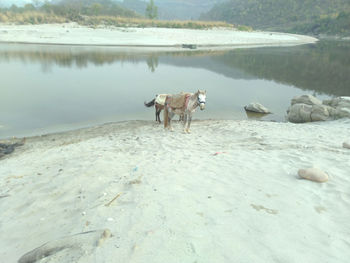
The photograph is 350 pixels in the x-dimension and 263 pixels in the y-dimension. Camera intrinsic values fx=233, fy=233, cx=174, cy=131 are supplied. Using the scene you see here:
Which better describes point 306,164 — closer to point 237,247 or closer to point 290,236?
point 290,236

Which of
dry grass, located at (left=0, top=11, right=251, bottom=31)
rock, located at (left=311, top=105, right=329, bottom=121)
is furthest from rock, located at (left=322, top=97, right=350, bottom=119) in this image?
dry grass, located at (left=0, top=11, right=251, bottom=31)

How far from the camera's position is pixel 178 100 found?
8.09 m

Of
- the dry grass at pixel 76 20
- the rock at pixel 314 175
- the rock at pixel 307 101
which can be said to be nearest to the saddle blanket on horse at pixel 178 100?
the rock at pixel 314 175

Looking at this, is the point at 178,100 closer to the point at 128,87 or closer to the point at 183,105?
the point at 183,105

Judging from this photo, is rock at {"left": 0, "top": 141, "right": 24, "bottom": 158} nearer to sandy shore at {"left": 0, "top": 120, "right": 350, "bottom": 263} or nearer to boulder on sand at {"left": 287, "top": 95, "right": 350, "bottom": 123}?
sandy shore at {"left": 0, "top": 120, "right": 350, "bottom": 263}

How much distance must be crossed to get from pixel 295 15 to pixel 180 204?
443ft

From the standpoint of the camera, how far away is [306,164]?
14.9 ft

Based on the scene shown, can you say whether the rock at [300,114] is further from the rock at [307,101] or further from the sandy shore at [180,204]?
the sandy shore at [180,204]

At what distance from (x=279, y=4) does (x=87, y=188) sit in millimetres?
143802

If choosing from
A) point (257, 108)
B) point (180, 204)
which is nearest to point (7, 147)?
point (180, 204)

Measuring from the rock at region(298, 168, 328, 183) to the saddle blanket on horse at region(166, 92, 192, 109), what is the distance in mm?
4692

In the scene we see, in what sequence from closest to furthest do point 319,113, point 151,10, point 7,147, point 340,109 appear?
point 7,147
point 340,109
point 319,113
point 151,10

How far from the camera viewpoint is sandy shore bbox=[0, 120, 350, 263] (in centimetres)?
238

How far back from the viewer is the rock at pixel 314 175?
3.80 m
